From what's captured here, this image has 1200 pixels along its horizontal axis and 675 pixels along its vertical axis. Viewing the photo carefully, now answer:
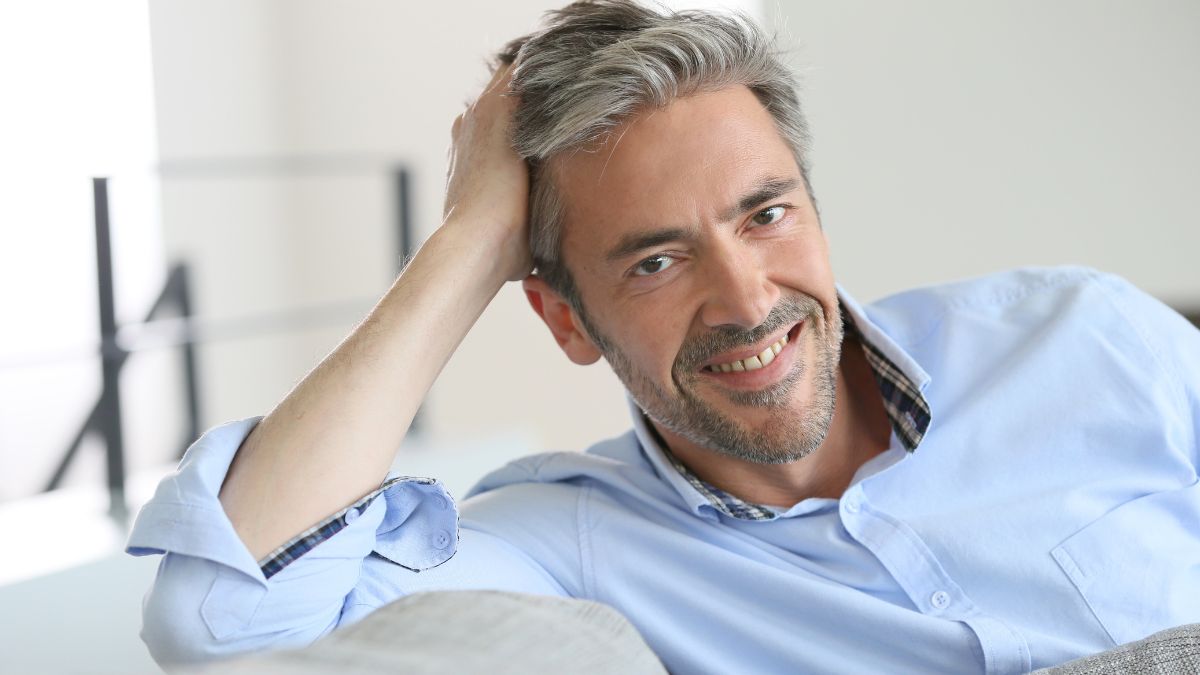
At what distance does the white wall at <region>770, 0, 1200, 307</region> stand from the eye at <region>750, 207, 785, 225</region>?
2.11 m

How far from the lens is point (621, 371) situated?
1656mm

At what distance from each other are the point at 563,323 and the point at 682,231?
311 millimetres

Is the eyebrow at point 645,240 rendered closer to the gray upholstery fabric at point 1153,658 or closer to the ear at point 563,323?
the ear at point 563,323

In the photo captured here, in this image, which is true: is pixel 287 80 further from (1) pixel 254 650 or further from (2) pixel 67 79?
(1) pixel 254 650

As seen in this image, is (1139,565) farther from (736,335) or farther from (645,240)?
(645,240)

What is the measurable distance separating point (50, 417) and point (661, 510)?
5778mm

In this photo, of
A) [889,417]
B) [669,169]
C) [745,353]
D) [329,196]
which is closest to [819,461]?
[889,417]

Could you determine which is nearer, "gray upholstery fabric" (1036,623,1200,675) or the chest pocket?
"gray upholstery fabric" (1036,623,1200,675)

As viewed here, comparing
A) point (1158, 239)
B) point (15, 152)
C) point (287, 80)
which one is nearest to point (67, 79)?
point (15, 152)

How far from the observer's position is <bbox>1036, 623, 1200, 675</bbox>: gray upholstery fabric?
42.6 inches

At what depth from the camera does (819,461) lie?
1666mm

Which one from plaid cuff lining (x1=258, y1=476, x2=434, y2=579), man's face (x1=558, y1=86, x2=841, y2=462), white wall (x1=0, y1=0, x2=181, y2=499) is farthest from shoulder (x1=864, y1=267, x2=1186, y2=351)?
white wall (x1=0, y1=0, x2=181, y2=499)

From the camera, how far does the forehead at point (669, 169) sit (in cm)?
151

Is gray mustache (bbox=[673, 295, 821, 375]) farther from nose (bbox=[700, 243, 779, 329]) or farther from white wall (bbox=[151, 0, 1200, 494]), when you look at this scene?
white wall (bbox=[151, 0, 1200, 494])
